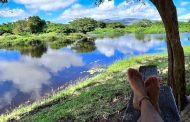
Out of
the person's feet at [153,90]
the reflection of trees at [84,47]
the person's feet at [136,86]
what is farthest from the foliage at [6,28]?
the person's feet at [153,90]

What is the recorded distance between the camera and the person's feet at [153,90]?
3864mm

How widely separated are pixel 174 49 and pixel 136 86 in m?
3.55

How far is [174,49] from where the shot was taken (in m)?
7.74

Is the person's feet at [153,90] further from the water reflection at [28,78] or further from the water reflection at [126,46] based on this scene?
the water reflection at [126,46]

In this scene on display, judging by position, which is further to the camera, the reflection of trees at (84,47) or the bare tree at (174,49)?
the reflection of trees at (84,47)

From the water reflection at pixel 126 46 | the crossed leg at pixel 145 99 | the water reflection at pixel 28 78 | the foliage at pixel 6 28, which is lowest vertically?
the water reflection at pixel 126 46

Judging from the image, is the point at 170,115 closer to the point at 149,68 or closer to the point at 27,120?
the point at 149,68

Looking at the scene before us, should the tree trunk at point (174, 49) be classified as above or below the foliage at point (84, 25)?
above

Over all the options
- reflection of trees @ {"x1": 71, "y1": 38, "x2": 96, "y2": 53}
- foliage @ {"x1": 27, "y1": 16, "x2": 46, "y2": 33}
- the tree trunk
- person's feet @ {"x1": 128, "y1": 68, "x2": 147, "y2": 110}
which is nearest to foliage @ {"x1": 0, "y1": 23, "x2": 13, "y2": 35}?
foliage @ {"x1": 27, "y1": 16, "x2": 46, "y2": 33}

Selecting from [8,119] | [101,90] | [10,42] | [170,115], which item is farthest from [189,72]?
[10,42]

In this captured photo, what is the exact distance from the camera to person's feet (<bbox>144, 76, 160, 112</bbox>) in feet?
12.7

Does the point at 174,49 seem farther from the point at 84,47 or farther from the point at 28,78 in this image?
the point at 84,47

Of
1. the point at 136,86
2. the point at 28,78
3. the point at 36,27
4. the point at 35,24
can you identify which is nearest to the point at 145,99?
the point at 136,86

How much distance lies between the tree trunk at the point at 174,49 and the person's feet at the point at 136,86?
3.03 m
